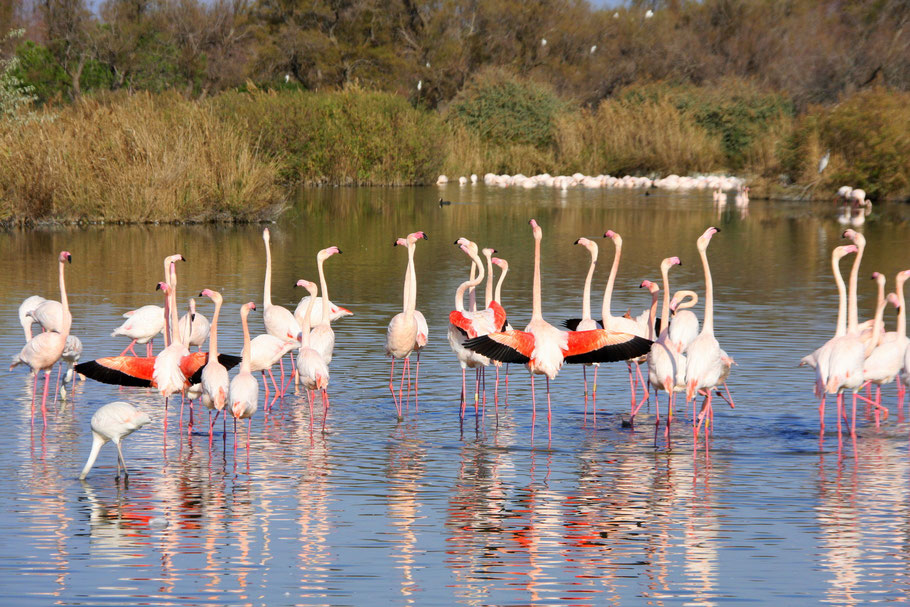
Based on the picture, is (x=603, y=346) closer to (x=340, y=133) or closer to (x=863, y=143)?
(x=863, y=143)

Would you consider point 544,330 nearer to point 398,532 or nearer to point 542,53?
point 398,532

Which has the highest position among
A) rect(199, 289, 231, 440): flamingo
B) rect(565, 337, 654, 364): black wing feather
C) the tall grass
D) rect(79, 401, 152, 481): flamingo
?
the tall grass

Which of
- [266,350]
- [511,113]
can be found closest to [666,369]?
[266,350]

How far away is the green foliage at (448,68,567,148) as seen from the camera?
43.6 metres

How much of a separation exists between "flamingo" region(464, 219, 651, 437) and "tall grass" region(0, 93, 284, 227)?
1559 centimetres

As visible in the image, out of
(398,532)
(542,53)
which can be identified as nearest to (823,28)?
(542,53)

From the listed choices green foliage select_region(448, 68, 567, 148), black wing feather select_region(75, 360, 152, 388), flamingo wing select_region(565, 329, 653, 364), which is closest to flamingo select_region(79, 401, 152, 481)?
black wing feather select_region(75, 360, 152, 388)

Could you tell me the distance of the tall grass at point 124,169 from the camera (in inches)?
881

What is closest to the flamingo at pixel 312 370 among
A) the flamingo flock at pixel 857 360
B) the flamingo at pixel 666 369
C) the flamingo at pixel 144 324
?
the flamingo at pixel 144 324

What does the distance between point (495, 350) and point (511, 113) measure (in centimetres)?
3604

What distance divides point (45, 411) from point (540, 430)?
355 centimetres

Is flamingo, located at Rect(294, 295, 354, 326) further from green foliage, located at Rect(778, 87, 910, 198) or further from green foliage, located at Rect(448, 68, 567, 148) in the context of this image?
green foliage, located at Rect(448, 68, 567, 148)

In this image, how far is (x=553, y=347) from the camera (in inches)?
330

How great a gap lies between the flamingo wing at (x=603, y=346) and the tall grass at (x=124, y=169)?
15.7 meters
